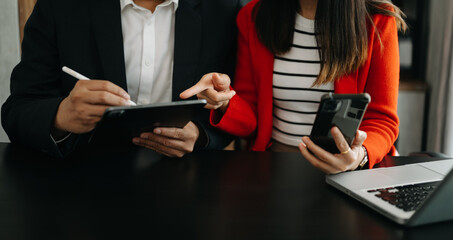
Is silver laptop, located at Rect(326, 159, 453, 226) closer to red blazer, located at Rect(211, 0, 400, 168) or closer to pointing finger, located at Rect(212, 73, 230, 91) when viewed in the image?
red blazer, located at Rect(211, 0, 400, 168)

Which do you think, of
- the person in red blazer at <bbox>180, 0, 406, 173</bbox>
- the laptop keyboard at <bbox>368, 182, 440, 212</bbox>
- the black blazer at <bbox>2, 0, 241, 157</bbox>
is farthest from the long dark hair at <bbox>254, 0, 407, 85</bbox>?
the laptop keyboard at <bbox>368, 182, 440, 212</bbox>

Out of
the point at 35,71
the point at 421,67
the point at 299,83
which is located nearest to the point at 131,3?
the point at 35,71

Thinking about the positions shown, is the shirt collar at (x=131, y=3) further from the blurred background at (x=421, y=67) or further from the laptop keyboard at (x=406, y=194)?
the blurred background at (x=421, y=67)

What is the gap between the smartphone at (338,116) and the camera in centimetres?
76

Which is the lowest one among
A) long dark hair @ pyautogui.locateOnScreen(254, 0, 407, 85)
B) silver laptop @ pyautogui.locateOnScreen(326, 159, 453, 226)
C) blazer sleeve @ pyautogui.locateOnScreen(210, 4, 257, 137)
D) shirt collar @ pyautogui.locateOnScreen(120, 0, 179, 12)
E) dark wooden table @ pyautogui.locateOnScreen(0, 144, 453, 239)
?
dark wooden table @ pyautogui.locateOnScreen(0, 144, 453, 239)

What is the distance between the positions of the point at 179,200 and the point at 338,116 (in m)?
0.34

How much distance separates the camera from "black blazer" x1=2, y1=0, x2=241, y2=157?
4.09ft

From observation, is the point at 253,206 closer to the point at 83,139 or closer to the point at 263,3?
the point at 83,139

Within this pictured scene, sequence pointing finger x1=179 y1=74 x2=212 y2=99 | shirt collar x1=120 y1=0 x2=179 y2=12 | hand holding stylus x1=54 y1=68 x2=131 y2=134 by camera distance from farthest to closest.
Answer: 1. shirt collar x1=120 y1=0 x2=179 y2=12
2. pointing finger x1=179 y1=74 x2=212 y2=99
3. hand holding stylus x1=54 y1=68 x2=131 y2=134

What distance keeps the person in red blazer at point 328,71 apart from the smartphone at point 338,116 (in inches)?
9.1

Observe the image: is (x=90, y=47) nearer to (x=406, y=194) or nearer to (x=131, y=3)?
(x=131, y=3)

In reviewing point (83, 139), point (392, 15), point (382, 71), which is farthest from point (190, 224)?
point (392, 15)

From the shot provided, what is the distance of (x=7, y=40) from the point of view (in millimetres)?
2260

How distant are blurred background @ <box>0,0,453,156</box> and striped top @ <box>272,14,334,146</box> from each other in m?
1.24
